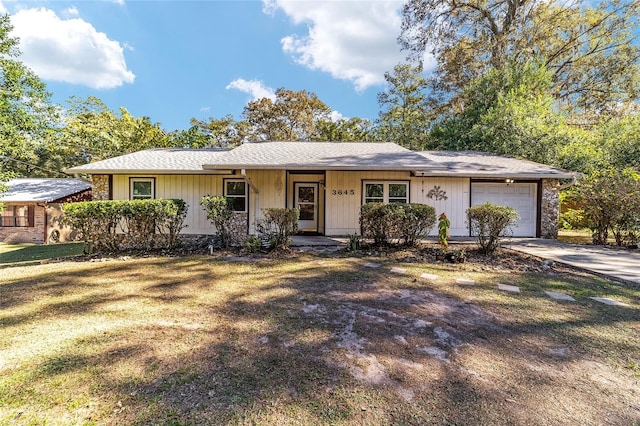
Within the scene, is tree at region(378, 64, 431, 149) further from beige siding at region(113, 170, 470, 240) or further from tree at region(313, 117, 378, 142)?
beige siding at region(113, 170, 470, 240)

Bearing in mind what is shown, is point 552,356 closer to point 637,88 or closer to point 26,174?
point 637,88

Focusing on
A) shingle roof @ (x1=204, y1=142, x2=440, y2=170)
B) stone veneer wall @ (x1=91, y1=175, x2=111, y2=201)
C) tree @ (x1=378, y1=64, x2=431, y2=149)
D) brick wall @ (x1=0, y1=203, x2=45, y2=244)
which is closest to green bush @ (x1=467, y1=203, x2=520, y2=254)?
shingle roof @ (x1=204, y1=142, x2=440, y2=170)

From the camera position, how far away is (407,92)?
2383 cm

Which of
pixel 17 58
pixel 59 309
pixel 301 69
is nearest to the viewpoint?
pixel 59 309

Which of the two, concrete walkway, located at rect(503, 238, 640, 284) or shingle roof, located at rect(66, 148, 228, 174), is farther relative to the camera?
shingle roof, located at rect(66, 148, 228, 174)

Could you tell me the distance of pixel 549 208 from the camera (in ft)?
34.4

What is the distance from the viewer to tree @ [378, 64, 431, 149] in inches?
913

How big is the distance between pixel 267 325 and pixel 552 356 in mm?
2925

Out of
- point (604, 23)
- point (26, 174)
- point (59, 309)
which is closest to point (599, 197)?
point (59, 309)

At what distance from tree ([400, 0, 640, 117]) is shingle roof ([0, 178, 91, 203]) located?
21076 mm

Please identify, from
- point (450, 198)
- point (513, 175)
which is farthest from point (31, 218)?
point (513, 175)

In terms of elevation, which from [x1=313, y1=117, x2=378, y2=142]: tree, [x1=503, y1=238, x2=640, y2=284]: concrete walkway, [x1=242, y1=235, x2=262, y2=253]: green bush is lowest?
[x1=503, y1=238, x2=640, y2=284]: concrete walkway

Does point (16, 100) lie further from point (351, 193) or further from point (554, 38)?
point (554, 38)

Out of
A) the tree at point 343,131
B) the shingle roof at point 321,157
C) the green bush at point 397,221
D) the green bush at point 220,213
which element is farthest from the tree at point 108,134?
the green bush at point 397,221
